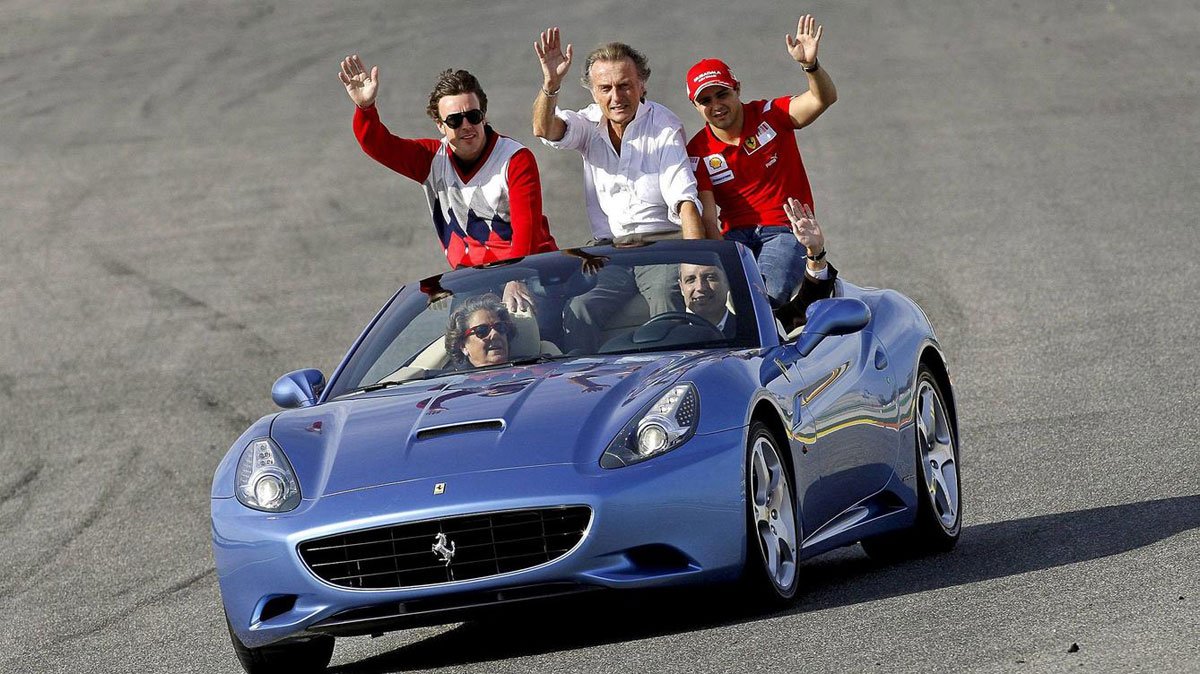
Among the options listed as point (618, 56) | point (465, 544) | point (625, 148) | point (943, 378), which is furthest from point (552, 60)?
point (465, 544)

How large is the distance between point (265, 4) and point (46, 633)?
21766 mm

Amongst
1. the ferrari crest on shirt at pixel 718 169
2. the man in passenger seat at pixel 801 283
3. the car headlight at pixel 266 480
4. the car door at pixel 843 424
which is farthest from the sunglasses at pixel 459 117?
the car headlight at pixel 266 480

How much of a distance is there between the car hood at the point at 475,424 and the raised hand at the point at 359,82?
3250 millimetres

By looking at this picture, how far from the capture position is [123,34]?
92.0 ft

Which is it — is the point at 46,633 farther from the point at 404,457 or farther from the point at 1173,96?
the point at 1173,96

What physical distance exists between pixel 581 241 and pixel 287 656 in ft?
37.9

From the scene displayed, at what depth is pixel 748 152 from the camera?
9.58 metres

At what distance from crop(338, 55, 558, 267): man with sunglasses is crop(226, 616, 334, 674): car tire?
9.40 feet

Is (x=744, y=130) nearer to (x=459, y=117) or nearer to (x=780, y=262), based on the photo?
(x=780, y=262)

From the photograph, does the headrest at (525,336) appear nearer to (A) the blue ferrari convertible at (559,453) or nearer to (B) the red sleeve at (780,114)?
(A) the blue ferrari convertible at (559,453)

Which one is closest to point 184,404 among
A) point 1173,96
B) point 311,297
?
point 311,297

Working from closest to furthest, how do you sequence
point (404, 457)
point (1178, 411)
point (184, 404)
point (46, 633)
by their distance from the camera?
1. point (404, 457)
2. point (46, 633)
3. point (1178, 411)
4. point (184, 404)

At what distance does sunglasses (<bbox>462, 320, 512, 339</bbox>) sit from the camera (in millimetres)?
7434

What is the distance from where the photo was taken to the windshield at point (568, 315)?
287 inches
